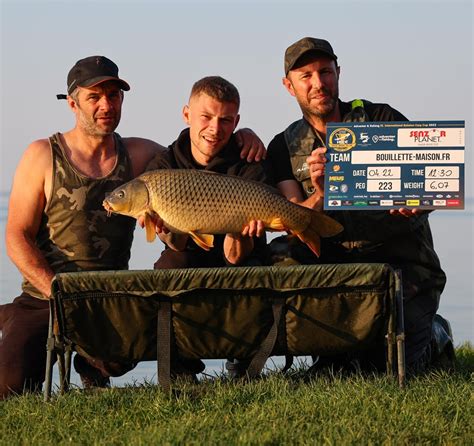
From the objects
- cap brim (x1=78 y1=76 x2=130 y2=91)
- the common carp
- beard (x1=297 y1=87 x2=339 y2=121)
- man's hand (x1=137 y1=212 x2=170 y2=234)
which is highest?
cap brim (x1=78 y1=76 x2=130 y2=91)

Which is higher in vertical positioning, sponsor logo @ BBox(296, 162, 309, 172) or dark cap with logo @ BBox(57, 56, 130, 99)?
dark cap with logo @ BBox(57, 56, 130, 99)

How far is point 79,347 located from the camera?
4.63 meters

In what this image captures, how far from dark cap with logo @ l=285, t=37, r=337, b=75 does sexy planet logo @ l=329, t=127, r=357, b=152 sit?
687 millimetres

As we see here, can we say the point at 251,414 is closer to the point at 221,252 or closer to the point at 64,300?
the point at 64,300

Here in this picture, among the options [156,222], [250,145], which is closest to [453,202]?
[250,145]

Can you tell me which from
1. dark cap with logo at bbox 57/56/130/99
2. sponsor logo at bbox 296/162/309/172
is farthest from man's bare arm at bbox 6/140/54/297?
sponsor logo at bbox 296/162/309/172

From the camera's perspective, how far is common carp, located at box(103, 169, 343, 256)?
473 centimetres

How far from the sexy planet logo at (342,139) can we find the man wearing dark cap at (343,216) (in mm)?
463

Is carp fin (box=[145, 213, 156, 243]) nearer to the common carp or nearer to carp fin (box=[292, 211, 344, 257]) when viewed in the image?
the common carp

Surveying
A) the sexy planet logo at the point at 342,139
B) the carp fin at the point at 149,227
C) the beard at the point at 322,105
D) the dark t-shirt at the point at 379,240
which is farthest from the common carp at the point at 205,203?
the beard at the point at 322,105

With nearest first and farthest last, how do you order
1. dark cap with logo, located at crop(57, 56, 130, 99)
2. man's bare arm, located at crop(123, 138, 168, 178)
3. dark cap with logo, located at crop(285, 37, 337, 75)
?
dark cap with logo, located at crop(285, 37, 337, 75)
dark cap with logo, located at crop(57, 56, 130, 99)
man's bare arm, located at crop(123, 138, 168, 178)

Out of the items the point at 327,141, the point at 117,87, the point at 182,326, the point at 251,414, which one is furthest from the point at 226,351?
the point at 117,87

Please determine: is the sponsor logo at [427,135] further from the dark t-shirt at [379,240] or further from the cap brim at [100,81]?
the cap brim at [100,81]

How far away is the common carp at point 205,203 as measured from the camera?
4.73 metres
